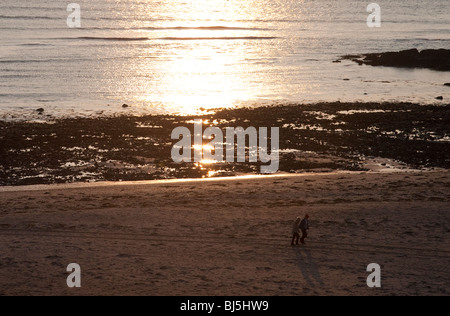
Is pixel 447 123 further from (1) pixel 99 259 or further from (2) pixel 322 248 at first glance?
(1) pixel 99 259

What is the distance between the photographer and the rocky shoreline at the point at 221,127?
31.2 m

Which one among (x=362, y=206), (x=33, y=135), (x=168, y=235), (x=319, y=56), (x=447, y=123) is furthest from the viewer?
(x=319, y=56)

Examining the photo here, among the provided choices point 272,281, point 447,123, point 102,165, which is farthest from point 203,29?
point 272,281

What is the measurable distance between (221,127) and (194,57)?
36.1 m

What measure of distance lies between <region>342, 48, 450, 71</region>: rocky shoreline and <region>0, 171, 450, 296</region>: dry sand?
134 ft

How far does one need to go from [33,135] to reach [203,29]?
6983 centimetres

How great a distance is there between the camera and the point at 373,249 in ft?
67.3

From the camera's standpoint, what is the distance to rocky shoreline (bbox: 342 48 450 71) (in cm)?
6738
